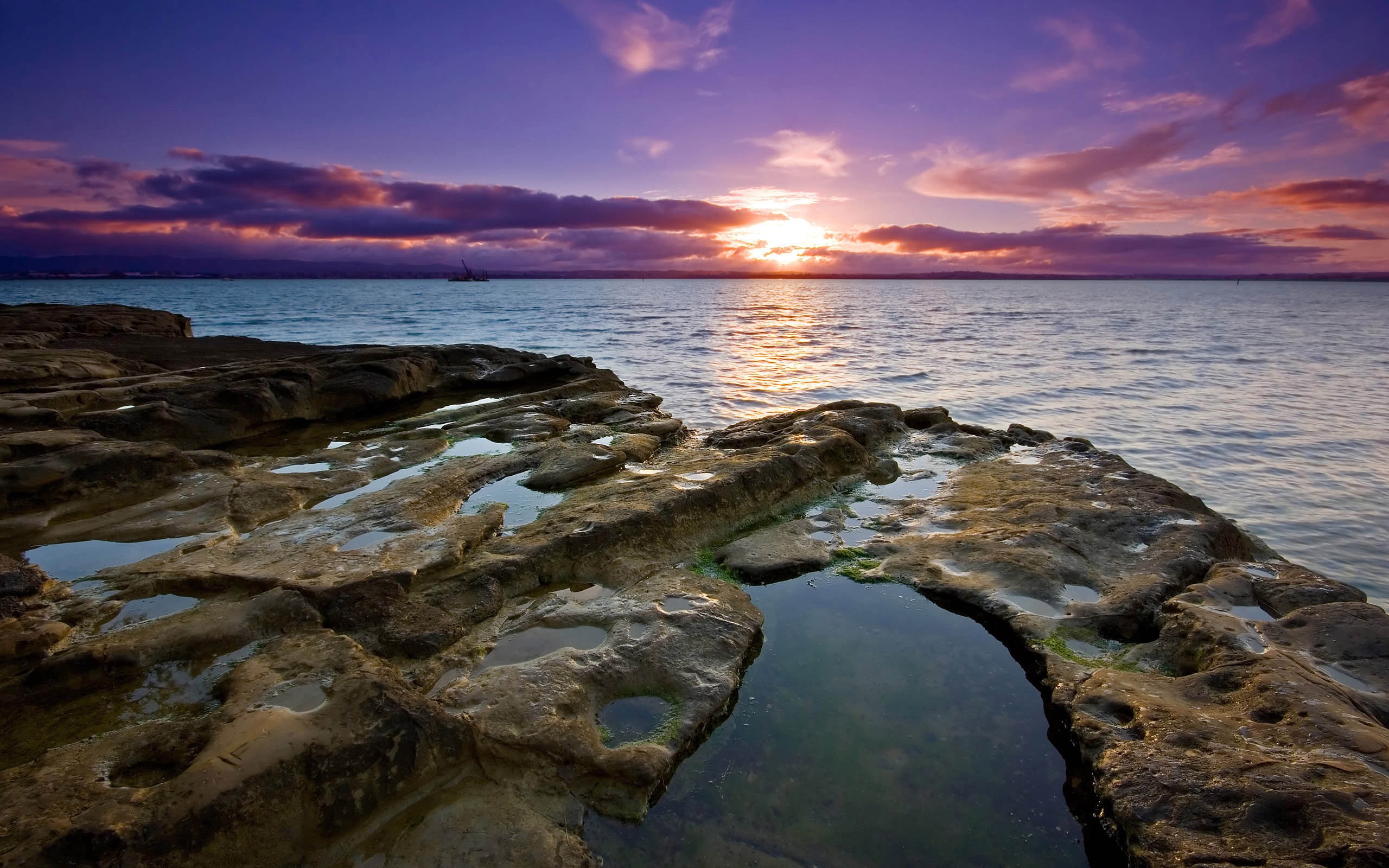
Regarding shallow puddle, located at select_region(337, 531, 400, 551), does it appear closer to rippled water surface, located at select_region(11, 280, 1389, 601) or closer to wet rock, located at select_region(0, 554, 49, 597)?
wet rock, located at select_region(0, 554, 49, 597)

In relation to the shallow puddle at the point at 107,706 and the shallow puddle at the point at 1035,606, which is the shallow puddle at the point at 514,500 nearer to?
the shallow puddle at the point at 107,706

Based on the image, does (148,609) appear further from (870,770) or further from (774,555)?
(870,770)

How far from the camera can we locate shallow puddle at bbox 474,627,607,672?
4547 millimetres

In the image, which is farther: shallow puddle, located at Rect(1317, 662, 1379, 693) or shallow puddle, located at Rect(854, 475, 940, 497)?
shallow puddle, located at Rect(854, 475, 940, 497)

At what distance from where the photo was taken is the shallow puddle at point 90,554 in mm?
5711

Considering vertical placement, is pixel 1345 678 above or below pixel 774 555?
above

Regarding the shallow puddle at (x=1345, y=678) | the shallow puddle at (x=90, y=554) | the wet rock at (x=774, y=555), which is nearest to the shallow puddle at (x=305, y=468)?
the shallow puddle at (x=90, y=554)

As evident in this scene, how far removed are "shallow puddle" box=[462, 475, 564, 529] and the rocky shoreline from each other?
2.4 inches

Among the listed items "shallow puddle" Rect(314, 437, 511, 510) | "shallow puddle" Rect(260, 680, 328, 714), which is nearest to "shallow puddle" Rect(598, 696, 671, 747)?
"shallow puddle" Rect(260, 680, 328, 714)

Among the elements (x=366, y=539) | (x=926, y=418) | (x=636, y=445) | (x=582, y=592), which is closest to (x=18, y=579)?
(x=366, y=539)

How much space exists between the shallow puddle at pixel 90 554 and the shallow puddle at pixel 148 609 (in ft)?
3.29

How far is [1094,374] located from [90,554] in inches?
1039

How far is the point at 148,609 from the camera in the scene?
497 centimetres

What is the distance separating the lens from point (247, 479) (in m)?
7.61
